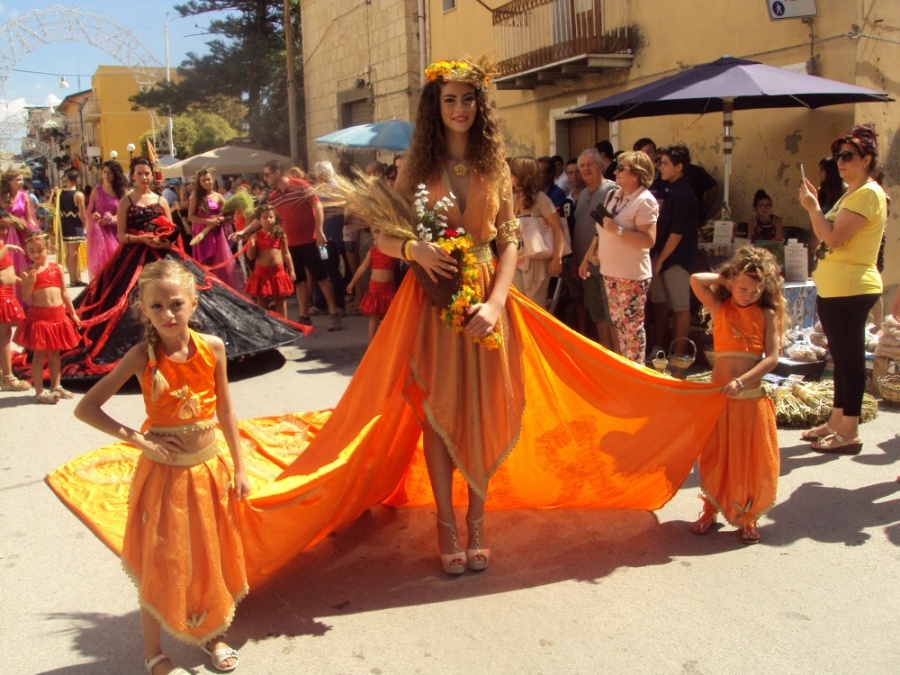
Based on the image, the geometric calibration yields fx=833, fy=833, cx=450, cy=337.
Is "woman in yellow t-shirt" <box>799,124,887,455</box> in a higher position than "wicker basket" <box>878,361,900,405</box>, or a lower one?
higher

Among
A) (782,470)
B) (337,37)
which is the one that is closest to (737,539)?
(782,470)

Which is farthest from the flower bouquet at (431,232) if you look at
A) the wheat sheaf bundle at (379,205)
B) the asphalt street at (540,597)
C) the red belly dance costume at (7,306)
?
the red belly dance costume at (7,306)

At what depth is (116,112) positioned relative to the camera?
171 ft

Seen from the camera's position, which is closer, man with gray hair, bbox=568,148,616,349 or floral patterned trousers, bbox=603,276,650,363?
floral patterned trousers, bbox=603,276,650,363

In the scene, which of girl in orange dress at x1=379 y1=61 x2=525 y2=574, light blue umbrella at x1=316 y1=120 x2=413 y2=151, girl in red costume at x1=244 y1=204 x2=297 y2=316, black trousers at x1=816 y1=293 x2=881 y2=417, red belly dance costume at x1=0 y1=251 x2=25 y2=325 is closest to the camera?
girl in orange dress at x1=379 y1=61 x2=525 y2=574

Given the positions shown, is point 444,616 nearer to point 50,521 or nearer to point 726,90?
point 50,521

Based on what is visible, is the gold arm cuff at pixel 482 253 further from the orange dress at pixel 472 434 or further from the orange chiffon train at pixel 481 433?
the orange chiffon train at pixel 481 433

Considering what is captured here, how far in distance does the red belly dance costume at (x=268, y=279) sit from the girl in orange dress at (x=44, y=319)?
2.67 m

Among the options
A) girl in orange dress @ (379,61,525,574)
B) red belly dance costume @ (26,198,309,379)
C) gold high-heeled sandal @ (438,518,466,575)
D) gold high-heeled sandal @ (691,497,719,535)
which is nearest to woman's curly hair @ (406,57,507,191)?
girl in orange dress @ (379,61,525,574)

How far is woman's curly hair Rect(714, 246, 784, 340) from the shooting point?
3902 millimetres

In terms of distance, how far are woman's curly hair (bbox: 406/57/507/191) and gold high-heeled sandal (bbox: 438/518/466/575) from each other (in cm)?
149

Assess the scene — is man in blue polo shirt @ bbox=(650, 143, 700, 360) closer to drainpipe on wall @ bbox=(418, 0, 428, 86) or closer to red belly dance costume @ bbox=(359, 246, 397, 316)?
red belly dance costume @ bbox=(359, 246, 397, 316)

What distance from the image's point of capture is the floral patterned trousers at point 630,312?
6.09 meters

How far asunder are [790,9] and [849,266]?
465 centimetres
